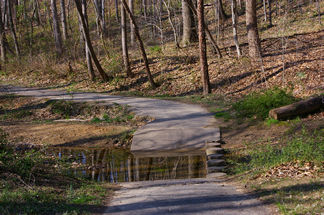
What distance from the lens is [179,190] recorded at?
22.4ft

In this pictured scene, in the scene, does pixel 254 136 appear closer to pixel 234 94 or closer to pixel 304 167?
pixel 304 167

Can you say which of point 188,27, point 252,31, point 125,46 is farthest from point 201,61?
point 188,27

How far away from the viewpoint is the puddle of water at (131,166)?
372 inches

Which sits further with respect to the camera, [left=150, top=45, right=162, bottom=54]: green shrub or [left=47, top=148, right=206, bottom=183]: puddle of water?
[left=150, top=45, right=162, bottom=54]: green shrub

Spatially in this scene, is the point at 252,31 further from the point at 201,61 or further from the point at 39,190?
the point at 39,190

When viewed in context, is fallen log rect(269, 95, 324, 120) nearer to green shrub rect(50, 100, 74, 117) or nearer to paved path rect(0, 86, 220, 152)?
paved path rect(0, 86, 220, 152)

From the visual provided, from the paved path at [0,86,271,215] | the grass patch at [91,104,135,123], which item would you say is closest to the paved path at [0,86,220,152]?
the paved path at [0,86,271,215]

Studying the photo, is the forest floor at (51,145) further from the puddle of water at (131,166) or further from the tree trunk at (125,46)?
the tree trunk at (125,46)

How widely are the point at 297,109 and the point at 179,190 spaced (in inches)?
277

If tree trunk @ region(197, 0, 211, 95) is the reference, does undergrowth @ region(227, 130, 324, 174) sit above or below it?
below

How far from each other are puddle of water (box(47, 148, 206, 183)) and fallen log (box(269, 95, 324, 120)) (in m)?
3.16

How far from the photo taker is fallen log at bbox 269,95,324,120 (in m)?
12.2

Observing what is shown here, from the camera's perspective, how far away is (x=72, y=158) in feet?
38.0

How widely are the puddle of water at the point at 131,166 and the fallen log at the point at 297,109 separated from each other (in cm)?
316
